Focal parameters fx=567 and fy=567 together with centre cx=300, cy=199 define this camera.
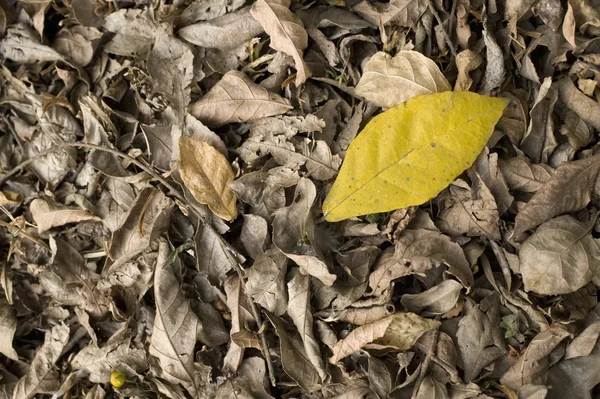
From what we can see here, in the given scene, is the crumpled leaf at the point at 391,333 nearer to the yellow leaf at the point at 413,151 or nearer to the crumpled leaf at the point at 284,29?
the yellow leaf at the point at 413,151

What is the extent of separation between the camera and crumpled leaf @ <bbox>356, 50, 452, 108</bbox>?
121 cm

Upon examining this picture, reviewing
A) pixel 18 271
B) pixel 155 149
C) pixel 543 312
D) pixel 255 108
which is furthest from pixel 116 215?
pixel 543 312

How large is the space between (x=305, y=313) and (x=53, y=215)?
26.6 inches

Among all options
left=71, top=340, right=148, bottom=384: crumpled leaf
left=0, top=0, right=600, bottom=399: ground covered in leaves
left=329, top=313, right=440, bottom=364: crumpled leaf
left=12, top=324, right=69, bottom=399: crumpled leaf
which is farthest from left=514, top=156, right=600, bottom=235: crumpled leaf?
left=12, top=324, right=69, bottom=399: crumpled leaf

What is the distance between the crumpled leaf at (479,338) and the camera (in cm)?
117

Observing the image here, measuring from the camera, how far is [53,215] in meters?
1.40

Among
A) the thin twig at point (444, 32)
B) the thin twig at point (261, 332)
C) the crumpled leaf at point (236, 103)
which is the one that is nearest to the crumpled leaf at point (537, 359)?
the thin twig at point (261, 332)

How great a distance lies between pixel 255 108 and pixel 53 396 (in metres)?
0.87

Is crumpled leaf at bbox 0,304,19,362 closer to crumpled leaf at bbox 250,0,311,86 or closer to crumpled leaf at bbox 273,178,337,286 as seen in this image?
crumpled leaf at bbox 273,178,337,286

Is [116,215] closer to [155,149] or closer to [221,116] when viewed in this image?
[155,149]

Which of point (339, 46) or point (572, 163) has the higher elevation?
point (339, 46)

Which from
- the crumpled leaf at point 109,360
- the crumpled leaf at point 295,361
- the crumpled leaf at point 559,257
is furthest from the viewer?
the crumpled leaf at point 109,360

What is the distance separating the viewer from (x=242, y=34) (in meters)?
1.33

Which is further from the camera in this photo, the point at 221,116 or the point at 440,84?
the point at 221,116
